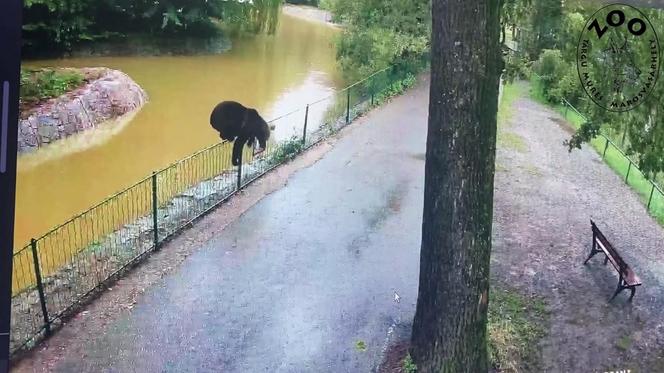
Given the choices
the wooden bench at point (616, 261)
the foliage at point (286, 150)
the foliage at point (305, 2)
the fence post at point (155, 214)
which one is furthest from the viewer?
the foliage at point (305, 2)

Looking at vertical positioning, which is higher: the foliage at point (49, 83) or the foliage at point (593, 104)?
the foliage at point (593, 104)

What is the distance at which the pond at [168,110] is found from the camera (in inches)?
197

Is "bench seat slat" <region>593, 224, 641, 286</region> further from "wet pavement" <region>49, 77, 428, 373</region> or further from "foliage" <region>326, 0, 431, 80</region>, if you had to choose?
"foliage" <region>326, 0, 431, 80</region>

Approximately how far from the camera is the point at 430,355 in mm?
3605

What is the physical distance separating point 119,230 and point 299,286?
1602mm

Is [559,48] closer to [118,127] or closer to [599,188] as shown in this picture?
[599,188]

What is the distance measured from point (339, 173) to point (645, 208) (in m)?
2.84

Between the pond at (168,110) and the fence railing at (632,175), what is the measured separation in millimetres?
3177

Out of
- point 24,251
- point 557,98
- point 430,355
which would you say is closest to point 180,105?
point 24,251

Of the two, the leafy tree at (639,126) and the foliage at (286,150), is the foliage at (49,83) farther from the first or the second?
the leafy tree at (639,126)

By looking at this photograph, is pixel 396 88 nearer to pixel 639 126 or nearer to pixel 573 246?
pixel 573 246

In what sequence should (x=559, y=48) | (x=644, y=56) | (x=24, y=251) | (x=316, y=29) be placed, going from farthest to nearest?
(x=316, y=29)
(x=559, y=48)
(x=24, y=251)
(x=644, y=56)

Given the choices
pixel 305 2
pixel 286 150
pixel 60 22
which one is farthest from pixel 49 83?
pixel 305 2

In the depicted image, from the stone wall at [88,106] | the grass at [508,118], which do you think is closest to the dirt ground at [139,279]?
the stone wall at [88,106]
